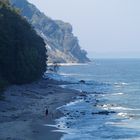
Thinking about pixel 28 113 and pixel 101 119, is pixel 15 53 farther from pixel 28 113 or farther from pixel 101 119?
pixel 101 119

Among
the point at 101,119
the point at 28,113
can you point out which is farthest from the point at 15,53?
the point at 101,119

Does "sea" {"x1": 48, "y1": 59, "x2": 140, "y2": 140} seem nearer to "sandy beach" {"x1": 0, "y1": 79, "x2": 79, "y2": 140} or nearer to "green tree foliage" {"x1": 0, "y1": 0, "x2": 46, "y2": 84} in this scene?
"sandy beach" {"x1": 0, "y1": 79, "x2": 79, "y2": 140}

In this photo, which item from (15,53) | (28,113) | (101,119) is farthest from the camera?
(15,53)

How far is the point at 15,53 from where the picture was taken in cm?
9588

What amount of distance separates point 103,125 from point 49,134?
9151mm

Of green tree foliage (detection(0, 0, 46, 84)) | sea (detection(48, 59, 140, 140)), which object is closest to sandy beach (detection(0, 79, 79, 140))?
sea (detection(48, 59, 140, 140))

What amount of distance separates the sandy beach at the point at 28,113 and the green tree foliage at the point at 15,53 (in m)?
3.27

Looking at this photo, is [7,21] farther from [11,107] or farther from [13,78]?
[11,107]

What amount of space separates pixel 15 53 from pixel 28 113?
36.6 metres

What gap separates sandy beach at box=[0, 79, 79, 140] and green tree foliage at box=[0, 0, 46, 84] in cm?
327

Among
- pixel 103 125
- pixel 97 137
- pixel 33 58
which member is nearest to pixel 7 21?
pixel 33 58

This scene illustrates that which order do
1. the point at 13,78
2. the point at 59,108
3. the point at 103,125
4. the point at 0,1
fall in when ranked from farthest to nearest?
1. the point at 0,1
2. the point at 13,78
3. the point at 59,108
4. the point at 103,125

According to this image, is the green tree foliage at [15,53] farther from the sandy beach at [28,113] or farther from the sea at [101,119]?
the sea at [101,119]

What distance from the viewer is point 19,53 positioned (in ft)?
316
